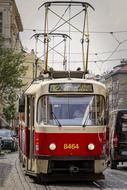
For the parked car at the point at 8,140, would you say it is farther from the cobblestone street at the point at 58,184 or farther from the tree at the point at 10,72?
the cobblestone street at the point at 58,184

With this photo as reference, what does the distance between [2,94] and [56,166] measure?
41.8 m

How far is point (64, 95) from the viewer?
1894cm

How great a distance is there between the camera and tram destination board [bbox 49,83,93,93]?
19.0 meters

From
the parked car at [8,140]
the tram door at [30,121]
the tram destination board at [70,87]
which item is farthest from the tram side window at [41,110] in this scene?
the parked car at [8,140]

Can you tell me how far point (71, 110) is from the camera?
61.4ft

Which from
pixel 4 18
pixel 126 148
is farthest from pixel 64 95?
pixel 4 18

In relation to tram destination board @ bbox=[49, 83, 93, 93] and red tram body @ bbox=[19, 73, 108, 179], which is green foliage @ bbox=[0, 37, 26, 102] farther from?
tram destination board @ bbox=[49, 83, 93, 93]

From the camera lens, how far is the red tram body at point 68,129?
18.5 metres

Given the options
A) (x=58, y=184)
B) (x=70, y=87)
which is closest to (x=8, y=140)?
(x=58, y=184)

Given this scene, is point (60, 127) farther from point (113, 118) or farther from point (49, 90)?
point (113, 118)

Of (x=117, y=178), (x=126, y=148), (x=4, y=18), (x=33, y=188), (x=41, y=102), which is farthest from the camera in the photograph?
(x=4, y=18)

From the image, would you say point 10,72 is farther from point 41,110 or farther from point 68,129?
point 68,129

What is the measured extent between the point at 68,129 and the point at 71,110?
558mm

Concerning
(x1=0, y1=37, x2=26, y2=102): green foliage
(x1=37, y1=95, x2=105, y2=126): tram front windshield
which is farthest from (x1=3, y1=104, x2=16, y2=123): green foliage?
(x1=37, y1=95, x2=105, y2=126): tram front windshield
